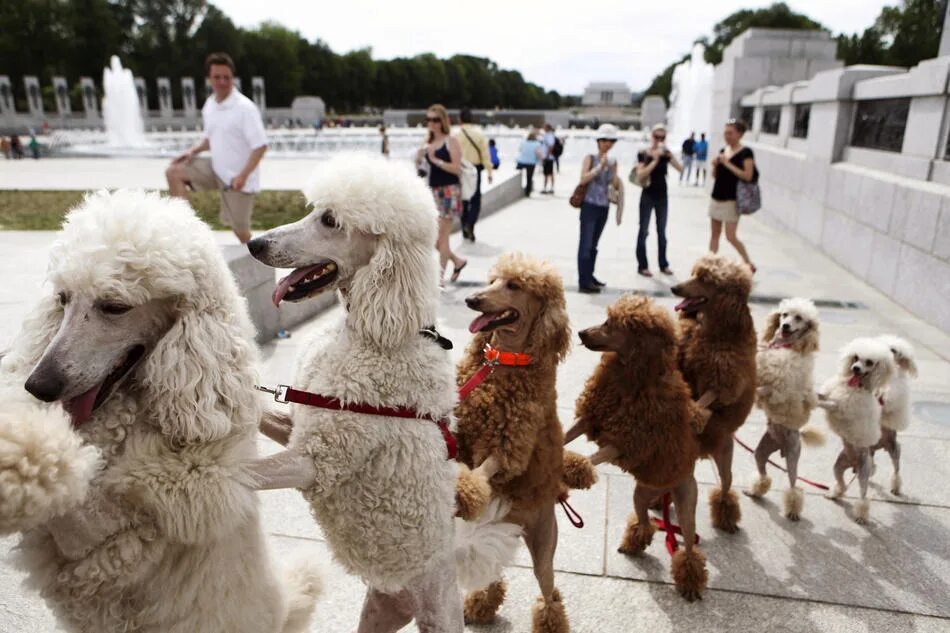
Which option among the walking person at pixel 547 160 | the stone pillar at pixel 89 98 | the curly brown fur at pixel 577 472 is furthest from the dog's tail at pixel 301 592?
the stone pillar at pixel 89 98

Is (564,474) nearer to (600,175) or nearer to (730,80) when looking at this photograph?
(600,175)

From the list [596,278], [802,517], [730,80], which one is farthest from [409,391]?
[730,80]

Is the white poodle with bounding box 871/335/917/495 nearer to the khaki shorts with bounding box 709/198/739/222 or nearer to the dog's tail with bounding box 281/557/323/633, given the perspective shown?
the dog's tail with bounding box 281/557/323/633

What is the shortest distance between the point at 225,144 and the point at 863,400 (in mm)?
5517

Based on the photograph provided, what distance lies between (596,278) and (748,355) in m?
5.40

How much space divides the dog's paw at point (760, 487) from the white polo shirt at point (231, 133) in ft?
16.5

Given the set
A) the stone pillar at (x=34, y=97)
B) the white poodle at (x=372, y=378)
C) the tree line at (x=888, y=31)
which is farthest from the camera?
the stone pillar at (x=34, y=97)

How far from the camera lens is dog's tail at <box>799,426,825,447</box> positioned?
3.90 metres

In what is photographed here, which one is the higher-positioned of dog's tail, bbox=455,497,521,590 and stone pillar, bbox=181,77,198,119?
stone pillar, bbox=181,77,198,119

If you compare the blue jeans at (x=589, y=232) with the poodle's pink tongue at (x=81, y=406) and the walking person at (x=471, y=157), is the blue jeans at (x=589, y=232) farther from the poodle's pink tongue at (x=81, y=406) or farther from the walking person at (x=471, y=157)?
the poodle's pink tongue at (x=81, y=406)

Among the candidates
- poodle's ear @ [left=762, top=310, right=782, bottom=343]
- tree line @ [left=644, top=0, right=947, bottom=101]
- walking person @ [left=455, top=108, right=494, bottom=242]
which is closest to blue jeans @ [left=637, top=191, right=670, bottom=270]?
walking person @ [left=455, top=108, right=494, bottom=242]

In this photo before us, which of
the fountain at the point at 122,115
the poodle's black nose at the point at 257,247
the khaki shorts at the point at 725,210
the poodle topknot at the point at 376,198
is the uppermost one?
the fountain at the point at 122,115

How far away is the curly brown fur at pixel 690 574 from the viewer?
9.70 feet

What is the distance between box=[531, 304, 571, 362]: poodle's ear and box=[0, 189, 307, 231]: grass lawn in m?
8.40
